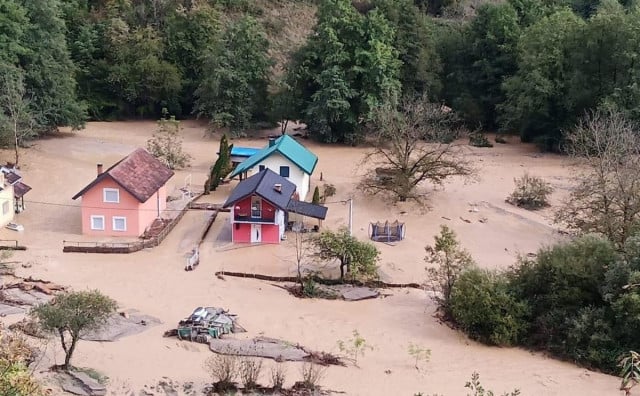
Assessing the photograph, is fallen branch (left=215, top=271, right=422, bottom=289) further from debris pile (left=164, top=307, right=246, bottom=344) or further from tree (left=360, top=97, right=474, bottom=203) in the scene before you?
tree (left=360, top=97, right=474, bottom=203)

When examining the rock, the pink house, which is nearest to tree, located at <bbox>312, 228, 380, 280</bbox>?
the pink house

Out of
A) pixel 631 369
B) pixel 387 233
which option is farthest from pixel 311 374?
pixel 387 233

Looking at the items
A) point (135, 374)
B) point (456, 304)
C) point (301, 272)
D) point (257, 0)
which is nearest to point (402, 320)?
point (456, 304)

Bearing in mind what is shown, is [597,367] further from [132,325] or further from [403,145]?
[403,145]

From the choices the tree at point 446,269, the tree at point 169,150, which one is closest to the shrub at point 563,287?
the tree at point 446,269

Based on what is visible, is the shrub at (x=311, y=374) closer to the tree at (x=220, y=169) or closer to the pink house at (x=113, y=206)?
the pink house at (x=113, y=206)
